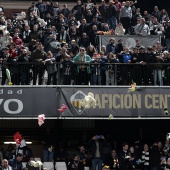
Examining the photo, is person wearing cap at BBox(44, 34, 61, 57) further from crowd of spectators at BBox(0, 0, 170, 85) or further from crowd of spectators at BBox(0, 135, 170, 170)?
crowd of spectators at BBox(0, 135, 170, 170)

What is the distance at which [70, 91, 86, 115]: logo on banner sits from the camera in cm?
2491

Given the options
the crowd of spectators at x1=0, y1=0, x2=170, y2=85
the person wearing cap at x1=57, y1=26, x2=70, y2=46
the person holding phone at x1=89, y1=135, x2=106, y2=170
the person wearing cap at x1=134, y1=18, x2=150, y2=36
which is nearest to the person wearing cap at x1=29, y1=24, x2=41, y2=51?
the crowd of spectators at x1=0, y1=0, x2=170, y2=85

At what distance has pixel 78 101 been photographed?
24953mm

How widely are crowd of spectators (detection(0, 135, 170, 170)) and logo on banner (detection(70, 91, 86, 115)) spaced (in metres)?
1.32

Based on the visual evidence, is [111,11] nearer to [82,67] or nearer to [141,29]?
[141,29]

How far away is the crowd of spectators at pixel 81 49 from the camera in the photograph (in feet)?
81.4

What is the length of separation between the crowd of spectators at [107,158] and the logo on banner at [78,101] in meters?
1.32

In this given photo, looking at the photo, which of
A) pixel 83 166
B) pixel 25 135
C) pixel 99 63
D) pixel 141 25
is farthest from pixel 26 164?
pixel 141 25

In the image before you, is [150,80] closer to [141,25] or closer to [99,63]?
[99,63]

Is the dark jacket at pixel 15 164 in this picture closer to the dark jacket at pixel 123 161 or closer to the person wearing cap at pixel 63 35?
the dark jacket at pixel 123 161

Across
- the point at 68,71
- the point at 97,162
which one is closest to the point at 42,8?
the point at 68,71

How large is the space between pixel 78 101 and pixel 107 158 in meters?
2.31

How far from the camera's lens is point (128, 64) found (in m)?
25.0

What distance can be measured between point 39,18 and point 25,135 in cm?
526
